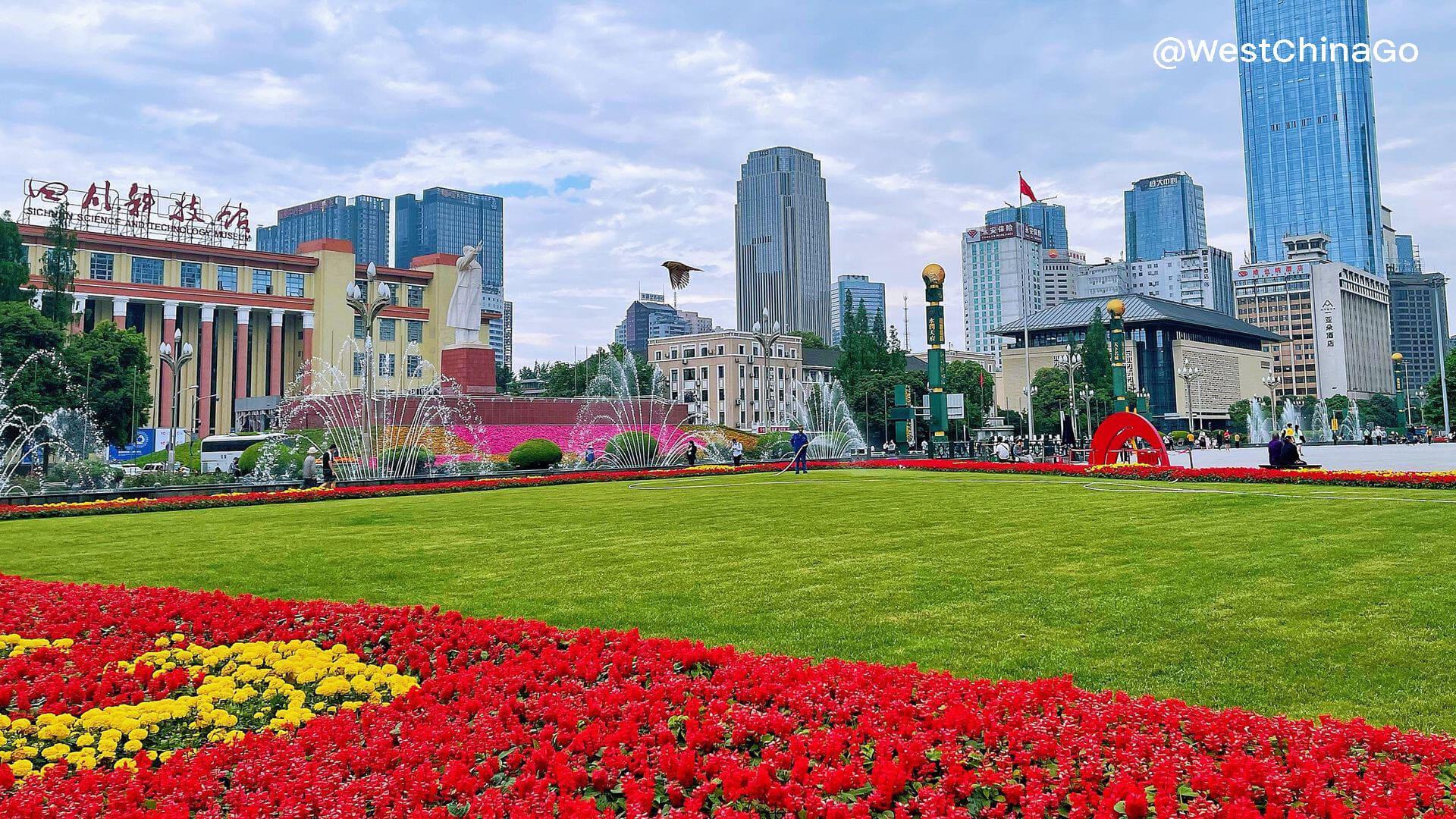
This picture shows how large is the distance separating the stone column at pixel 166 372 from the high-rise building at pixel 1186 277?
5548 inches

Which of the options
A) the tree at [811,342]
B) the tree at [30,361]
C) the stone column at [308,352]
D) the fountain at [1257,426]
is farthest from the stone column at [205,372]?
the fountain at [1257,426]

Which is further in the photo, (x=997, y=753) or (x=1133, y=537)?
(x=1133, y=537)

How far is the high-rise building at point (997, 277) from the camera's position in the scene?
167250mm

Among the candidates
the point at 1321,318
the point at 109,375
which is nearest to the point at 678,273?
the point at 109,375

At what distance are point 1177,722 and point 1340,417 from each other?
110148 mm

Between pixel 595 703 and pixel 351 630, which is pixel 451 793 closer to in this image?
pixel 595 703

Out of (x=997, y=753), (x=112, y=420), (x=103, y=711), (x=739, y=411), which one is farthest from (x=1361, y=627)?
(x=739, y=411)

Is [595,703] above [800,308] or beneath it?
beneath

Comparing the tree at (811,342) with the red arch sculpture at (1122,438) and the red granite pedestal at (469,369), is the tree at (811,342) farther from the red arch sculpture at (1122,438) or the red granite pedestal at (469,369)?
the red arch sculpture at (1122,438)

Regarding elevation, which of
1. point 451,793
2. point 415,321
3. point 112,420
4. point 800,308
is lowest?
point 451,793

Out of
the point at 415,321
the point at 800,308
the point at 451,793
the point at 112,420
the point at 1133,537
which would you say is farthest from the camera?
the point at 800,308

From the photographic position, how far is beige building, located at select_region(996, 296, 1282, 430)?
316 ft

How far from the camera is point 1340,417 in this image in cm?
9512

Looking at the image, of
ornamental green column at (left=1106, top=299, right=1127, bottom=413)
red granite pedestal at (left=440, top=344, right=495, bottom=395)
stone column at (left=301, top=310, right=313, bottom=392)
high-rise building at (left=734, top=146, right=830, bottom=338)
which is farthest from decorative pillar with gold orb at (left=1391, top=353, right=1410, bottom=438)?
high-rise building at (left=734, top=146, right=830, bottom=338)
